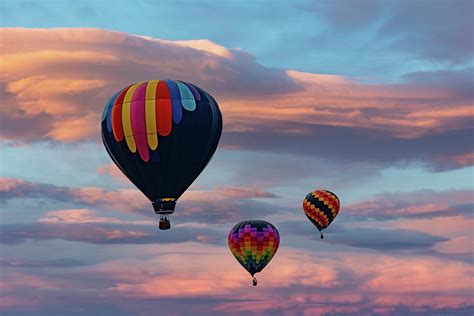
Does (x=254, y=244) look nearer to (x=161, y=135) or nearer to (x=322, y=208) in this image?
(x=322, y=208)

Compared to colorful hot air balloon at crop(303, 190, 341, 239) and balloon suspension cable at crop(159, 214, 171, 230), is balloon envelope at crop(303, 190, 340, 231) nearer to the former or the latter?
colorful hot air balloon at crop(303, 190, 341, 239)

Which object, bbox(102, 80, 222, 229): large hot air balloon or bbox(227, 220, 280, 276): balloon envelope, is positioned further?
bbox(227, 220, 280, 276): balloon envelope

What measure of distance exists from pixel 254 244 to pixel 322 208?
12681 millimetres

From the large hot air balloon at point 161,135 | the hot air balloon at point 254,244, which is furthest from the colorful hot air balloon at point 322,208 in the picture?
the large hot air balloon at point 161,135

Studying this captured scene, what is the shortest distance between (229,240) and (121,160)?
98.5 feet

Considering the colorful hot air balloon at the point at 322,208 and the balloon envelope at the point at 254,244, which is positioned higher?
the colorful hot air balloon at the point at 322,208

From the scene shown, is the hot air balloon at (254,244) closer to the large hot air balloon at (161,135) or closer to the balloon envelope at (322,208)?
the balloon envelope at (322,208)

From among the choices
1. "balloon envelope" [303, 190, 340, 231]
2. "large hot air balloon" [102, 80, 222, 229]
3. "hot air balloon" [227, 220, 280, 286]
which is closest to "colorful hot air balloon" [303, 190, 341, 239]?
"balloon envelope" [303, 190, 340, 231]

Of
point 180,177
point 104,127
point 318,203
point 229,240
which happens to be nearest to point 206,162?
point 180,177

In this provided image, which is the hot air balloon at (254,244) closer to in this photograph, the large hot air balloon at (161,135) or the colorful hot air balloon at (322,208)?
the colorful hot air balloon at (322,208)

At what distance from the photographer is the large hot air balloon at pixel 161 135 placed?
84.8 metres

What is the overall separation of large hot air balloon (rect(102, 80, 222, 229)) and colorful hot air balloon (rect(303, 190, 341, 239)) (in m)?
36.0

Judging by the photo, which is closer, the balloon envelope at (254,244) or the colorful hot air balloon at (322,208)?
the balloon envelope at (254,244)

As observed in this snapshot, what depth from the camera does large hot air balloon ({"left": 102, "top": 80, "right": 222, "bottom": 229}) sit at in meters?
84.8
